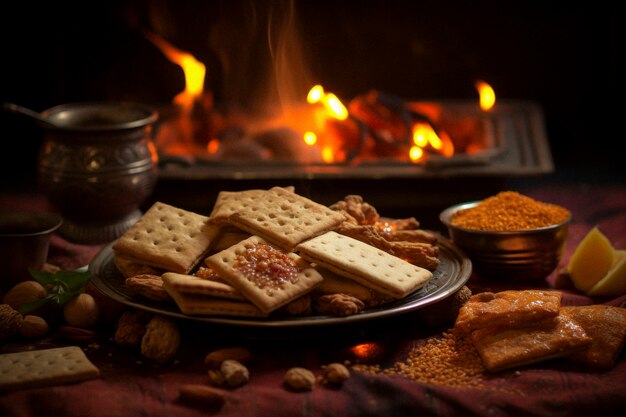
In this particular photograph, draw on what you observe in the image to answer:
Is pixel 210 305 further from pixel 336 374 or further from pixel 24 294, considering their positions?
pixel 24 294

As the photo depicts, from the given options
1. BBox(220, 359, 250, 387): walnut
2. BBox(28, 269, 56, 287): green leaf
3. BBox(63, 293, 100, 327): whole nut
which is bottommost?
BBox(63, 293, 100, 327): whole nut

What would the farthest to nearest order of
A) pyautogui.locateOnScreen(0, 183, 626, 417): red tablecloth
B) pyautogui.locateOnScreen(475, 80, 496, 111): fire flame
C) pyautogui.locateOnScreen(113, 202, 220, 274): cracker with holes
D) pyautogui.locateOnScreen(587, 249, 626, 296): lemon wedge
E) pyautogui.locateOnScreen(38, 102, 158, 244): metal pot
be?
pyautogui.locateOnScreen(475, 80, 496, 111): fire flame < pyautogui.locateOnScreen(38, 102, 158, 244): metal pot < pyautogui.locateOnScreen(587, 249, 626, 296): lemon wedge < pyautogui.locateOnScreen(113, 202, 220, 274): cracker with holes < pyautogui.locateOnScreen(0, 183, 626, 417): red tablecloth

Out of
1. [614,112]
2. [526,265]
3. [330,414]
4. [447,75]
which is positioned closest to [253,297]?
[330,414]

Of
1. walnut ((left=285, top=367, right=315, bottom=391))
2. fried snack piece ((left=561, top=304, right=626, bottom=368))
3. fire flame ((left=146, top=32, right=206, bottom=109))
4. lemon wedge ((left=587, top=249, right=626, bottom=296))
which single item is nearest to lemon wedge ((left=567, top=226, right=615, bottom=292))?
lemon wedge ((left=587, top=249, right=626, bottom=296))

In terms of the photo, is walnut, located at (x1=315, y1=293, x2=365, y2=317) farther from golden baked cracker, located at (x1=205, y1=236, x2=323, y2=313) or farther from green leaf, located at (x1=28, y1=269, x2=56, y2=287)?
green leaf, located at (x1=28, y1=269, x2=56, y2=287)

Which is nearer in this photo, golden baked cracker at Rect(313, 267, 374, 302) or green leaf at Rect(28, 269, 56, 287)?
golden baked cracker at Rect(313, 267, 374, 302)

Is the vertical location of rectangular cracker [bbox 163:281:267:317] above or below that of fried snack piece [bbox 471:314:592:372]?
below

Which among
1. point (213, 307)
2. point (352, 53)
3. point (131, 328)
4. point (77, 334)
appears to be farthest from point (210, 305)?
point (352, 53)

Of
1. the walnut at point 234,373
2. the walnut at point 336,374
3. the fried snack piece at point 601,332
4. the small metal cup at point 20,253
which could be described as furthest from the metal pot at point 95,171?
the fried snack piece at point 601,332
